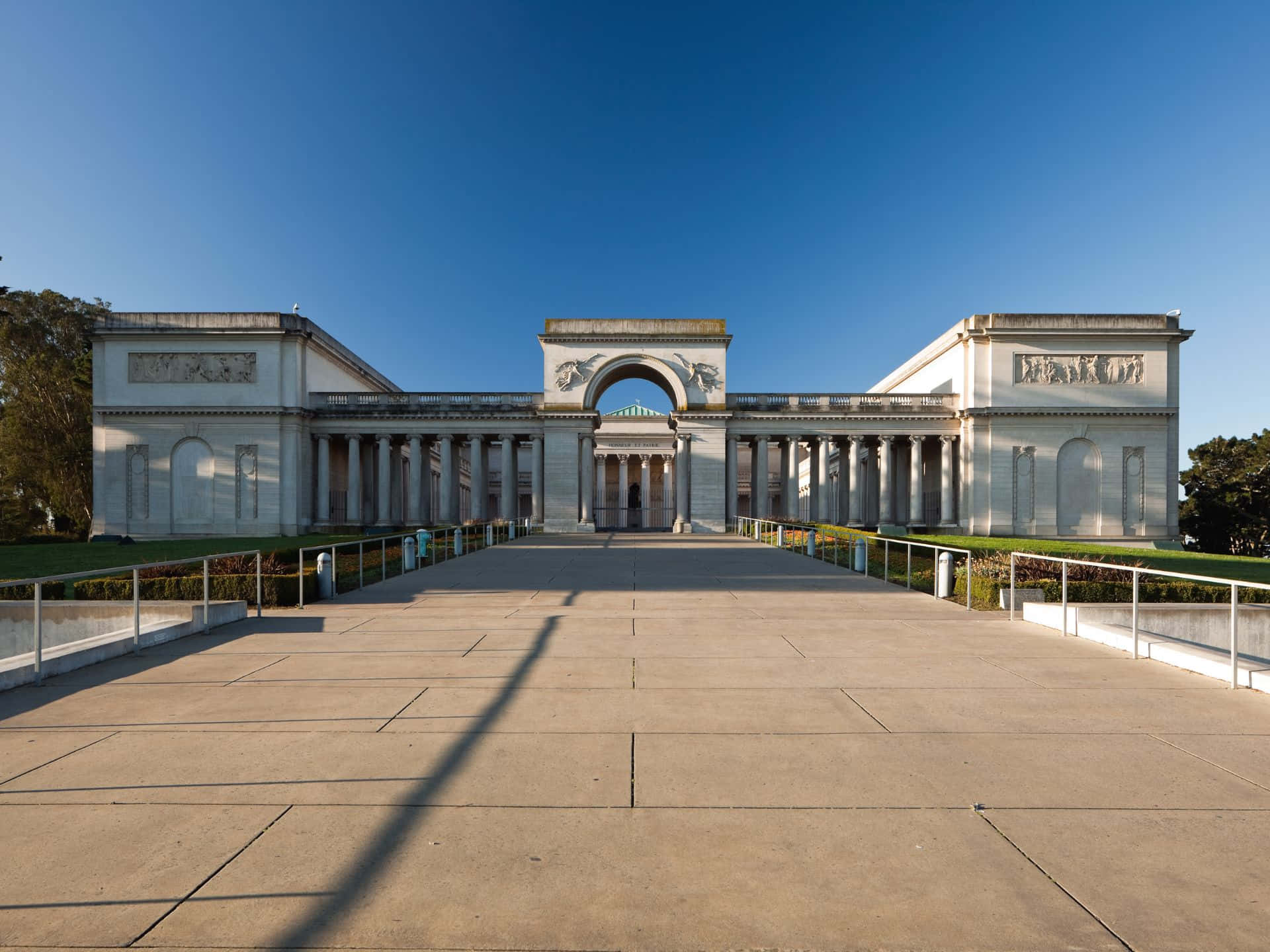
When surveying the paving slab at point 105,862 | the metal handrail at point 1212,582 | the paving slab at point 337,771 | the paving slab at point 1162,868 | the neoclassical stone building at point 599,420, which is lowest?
the paving slab at point 337,771

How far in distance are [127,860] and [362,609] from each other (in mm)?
9933

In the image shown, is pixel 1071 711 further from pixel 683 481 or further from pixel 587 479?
pixel 587 479

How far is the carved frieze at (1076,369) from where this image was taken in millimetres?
47688

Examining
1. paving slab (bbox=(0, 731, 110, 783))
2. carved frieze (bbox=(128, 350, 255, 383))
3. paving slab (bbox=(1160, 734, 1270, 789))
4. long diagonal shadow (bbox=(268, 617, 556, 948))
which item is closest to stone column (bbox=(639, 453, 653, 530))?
carved frieze (bbox=(128, 350, 255, 383))

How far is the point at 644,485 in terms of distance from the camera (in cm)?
7394

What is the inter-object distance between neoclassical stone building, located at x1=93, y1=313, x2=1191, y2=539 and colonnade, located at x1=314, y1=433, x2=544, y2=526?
0.15 m

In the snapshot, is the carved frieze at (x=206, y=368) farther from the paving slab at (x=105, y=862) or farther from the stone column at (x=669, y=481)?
the paving slab at (x=105, y=862)

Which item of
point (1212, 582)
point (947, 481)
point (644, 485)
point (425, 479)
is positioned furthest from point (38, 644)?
point (644, 485)

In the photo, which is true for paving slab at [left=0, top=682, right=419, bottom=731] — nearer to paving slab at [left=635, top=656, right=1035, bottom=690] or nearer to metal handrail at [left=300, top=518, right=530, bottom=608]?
paving slab at [left=635, top=656, right=1035, bottom=690]

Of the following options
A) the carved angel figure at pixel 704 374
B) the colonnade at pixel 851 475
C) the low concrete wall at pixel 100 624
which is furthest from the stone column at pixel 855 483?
the low concrete wall at pixel 100 624

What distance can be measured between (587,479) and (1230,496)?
45880 mm

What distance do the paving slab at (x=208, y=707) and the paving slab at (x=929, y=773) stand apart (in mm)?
1411

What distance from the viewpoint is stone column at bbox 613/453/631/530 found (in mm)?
72375

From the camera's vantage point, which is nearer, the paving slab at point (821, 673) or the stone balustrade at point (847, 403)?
the paving slab at point (821, 673)
